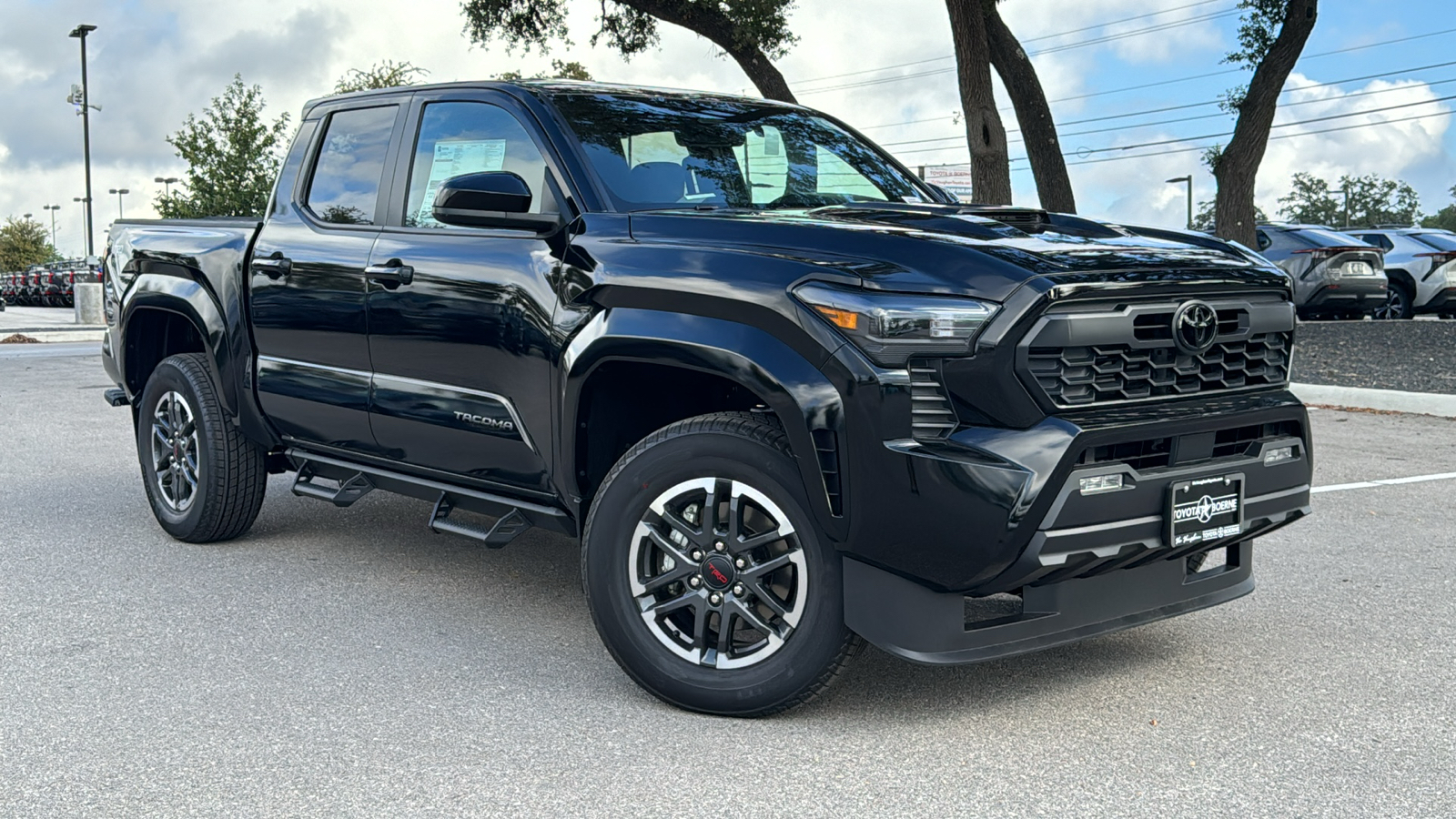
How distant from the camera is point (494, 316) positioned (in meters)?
4.39

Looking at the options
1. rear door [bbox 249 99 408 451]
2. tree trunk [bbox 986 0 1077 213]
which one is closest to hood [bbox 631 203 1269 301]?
rear door [bbox 249 99 408 451]

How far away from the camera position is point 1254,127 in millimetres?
17578

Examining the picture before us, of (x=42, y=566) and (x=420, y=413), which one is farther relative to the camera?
(x=42, y=566)

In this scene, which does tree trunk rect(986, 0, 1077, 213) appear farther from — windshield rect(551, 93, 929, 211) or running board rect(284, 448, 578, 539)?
running board rect(284, 448, 578, 539)

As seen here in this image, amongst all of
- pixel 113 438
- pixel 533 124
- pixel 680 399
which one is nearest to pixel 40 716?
pixel 680 399

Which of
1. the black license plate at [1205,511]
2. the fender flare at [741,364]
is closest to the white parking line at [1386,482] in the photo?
the black license plate at [1205,511]

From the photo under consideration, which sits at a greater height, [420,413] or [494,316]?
[494,316]

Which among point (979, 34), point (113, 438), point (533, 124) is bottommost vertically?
point (113, 438)

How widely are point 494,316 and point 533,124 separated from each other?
2.27ft

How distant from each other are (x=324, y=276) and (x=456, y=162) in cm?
69

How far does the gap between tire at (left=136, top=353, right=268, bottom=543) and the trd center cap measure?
2.90m

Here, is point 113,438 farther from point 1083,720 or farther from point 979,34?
point 979,34

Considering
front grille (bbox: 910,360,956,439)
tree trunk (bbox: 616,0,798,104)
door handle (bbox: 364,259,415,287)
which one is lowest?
front grille (bbox: 910,360,956,439)

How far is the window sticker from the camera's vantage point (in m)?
4.76
